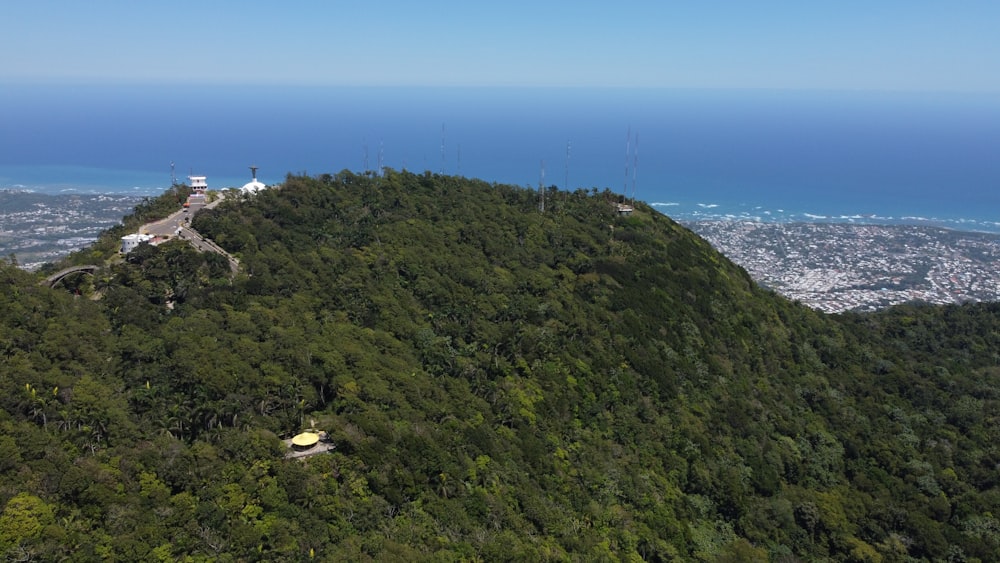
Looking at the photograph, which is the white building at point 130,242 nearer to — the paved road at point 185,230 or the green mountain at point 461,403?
the green mountain at point 461,403

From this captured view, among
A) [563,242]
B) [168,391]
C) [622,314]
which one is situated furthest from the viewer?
[563,242]

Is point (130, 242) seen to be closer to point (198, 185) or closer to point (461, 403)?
point (198, 185)

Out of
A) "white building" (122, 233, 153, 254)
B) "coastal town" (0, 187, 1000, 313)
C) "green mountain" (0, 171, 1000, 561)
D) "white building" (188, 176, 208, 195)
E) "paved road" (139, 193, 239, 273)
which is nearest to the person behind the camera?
"green mountain" (0, 171, 1000, 561)

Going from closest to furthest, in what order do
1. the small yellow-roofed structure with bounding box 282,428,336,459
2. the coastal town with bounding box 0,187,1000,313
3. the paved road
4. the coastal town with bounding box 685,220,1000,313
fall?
the small yellow-roofed structure with bounding box 282,428,336,459, the paved road, the coastal town with bounding box 0,187,1000,313, the coastal town with bounding box 685,220,1000,313

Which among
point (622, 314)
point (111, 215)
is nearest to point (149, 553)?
point (622, 314)

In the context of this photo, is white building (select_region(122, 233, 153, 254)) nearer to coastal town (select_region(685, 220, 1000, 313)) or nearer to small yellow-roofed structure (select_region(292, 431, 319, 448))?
small yellow-roofed structure (select_region(292, 431, 319, 448))

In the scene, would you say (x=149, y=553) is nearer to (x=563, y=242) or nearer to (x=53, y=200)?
(x=563, y=242)

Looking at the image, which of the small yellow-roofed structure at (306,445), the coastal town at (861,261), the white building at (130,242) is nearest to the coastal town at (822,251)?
the coastal town at (861,261)

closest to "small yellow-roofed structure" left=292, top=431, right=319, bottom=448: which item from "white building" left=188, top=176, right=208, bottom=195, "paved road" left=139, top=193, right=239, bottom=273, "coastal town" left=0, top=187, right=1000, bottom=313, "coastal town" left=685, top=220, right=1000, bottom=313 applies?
"paved road" left=139, top=193, right=239, bottom=273

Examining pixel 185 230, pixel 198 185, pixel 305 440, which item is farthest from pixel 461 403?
pixel 198 185
